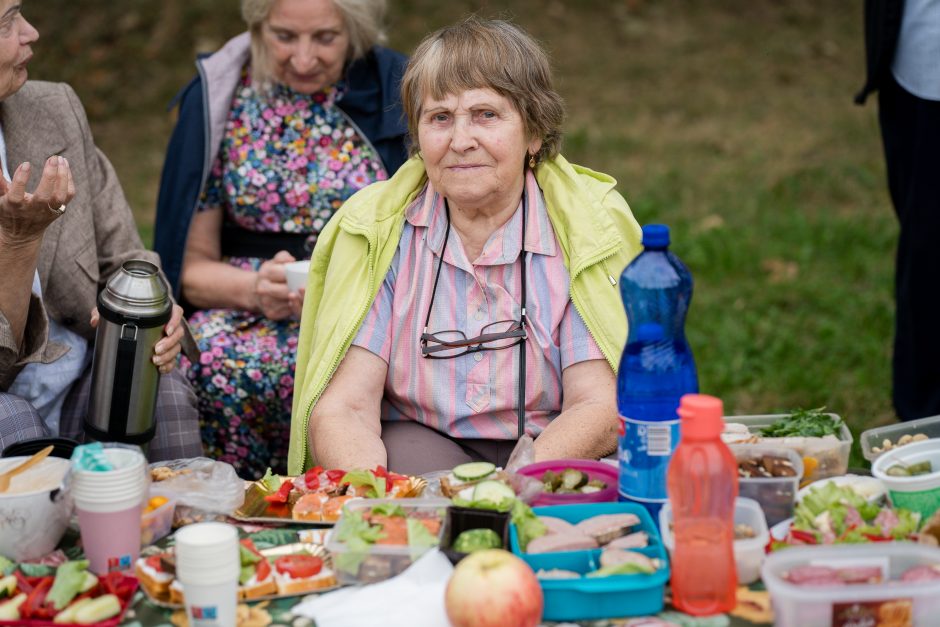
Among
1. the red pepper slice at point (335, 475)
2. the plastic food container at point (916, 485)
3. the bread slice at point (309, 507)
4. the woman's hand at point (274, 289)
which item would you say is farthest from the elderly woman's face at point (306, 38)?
A: the plastic food container at point (916, 485)

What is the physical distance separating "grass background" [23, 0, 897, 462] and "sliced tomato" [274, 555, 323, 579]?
346 cm

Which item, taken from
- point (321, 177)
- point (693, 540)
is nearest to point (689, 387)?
point (693, 540)

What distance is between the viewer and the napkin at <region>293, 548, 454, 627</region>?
6.57 ft

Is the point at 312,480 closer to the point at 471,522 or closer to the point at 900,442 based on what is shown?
the point at 471,522

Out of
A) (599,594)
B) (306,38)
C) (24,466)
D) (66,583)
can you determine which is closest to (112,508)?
(66,583)

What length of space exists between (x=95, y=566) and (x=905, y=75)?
136 inches

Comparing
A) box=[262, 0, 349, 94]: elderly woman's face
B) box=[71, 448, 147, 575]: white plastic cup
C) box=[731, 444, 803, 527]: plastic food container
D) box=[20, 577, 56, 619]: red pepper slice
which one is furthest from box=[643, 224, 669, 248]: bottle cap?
box=[262, 0, 349, 94]: elderly woman's face

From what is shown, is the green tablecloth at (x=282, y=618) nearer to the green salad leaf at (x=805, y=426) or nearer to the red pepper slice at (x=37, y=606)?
the red pepper slice at (x=37, y=606)

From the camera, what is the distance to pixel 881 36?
426 cm

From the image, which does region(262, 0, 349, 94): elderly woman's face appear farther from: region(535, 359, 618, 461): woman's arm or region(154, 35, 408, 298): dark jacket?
region(535, 359, 618, 461): woman's arm

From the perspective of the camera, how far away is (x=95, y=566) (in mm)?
2199

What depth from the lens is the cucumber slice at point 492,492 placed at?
87.2 inches

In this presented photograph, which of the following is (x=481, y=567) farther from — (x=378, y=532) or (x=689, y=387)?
(x=689, y=387)

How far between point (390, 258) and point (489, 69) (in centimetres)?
59
